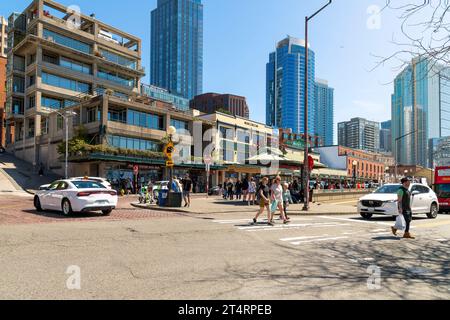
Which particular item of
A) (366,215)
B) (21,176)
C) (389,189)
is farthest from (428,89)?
(21,176)

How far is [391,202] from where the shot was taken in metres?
15.0

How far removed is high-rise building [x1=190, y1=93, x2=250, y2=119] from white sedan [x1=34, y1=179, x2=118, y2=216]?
12181 cm

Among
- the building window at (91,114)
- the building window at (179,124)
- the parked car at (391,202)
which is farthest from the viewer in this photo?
the building window at (179,124)

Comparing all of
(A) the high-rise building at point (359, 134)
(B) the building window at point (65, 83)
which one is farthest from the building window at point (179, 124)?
(A) the high-rise building at point (359, 134)

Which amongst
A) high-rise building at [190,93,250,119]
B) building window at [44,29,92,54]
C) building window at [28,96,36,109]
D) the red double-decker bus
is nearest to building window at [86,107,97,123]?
building window at [28,96,36,109]

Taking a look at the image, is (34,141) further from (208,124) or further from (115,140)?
(208,124)

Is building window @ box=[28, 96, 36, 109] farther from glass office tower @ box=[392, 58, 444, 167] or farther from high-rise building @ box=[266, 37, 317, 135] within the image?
high-rise building @ box=[266, 37, 317, 135]

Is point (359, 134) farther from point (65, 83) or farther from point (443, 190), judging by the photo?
point (443, 190)

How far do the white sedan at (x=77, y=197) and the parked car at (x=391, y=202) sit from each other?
10.7 meters

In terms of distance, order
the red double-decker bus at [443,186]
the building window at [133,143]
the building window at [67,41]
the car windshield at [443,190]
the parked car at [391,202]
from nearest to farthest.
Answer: the parked car at [391,202], the red double-decker bus at [443,186], the car windshield at [443,190], the building window at [133,143], the building window at [67,41]

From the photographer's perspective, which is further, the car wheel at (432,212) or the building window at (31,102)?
the building window at (31,102)

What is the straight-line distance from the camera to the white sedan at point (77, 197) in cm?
1386

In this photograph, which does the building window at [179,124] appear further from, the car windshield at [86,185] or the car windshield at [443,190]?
the car windshield at [86,185]

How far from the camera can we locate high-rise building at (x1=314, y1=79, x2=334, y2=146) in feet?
530
